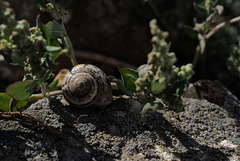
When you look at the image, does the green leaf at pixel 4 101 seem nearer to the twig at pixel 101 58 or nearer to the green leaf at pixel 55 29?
the green leaf at pixel 55 29

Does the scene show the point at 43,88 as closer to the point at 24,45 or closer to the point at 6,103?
the point at 6,103

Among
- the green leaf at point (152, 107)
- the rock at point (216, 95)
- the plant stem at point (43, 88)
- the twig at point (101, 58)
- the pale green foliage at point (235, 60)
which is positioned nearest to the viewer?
the green leaf at point (152, 107)

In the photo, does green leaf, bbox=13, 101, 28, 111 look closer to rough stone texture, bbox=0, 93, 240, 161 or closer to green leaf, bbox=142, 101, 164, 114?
rough stone texture, bbox=0, 93, 240, 161

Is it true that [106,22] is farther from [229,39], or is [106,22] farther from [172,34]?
[229,39]

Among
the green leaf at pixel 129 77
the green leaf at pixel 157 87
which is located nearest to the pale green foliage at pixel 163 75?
the green leaf at pixel 157 87

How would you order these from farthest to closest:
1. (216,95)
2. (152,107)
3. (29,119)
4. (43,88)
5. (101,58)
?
(101,58) → (216,95) → (43,88) → (29,119) → (152,107)

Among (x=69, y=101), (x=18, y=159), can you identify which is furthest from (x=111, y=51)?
(x=18, y=159)

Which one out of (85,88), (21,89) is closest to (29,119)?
(21,89)
